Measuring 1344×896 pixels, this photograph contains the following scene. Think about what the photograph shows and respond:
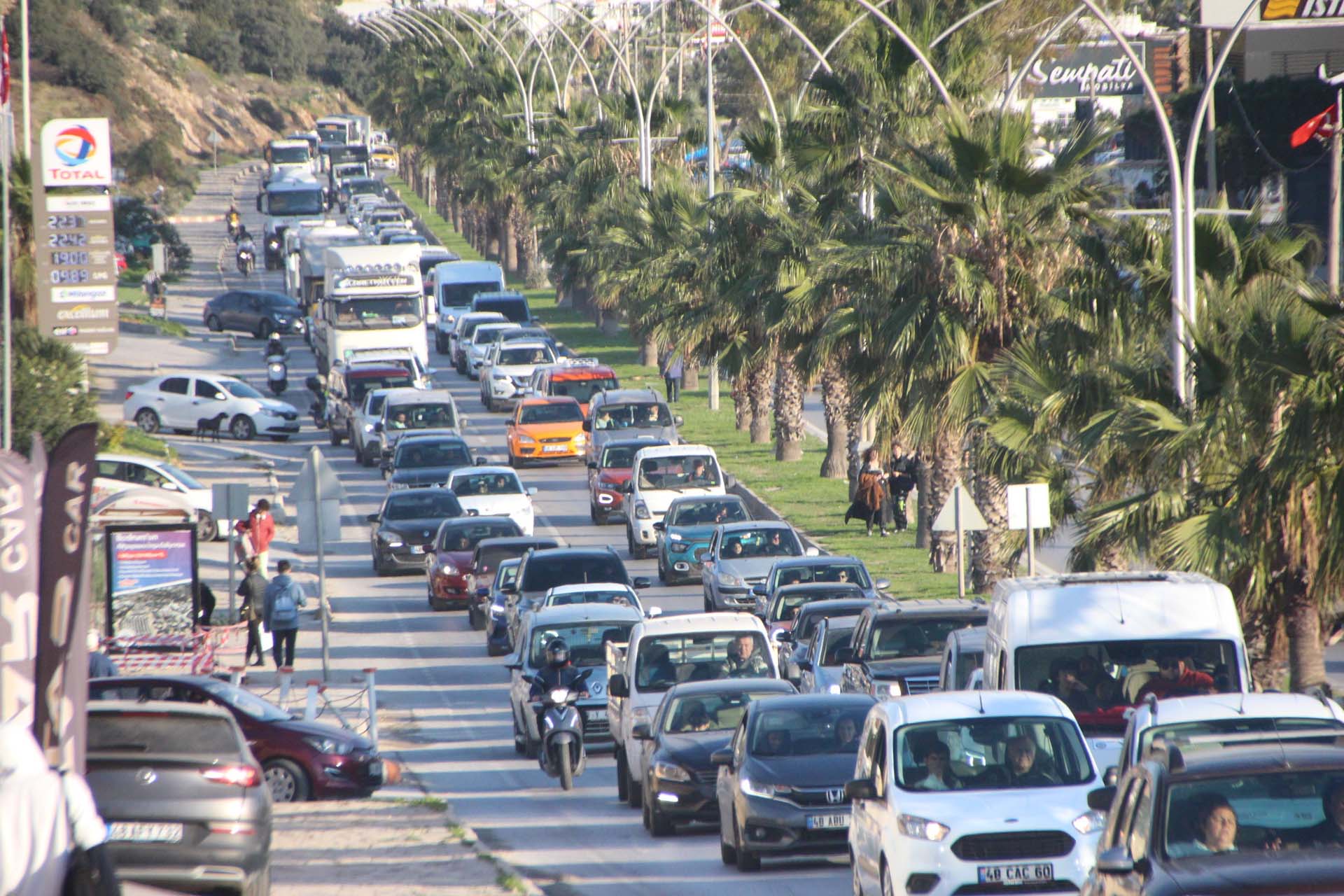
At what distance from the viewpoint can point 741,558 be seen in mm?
29859

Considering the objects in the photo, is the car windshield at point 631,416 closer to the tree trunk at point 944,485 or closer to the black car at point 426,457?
the black car at point 426,457

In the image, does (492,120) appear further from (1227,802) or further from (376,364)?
(1227,802)

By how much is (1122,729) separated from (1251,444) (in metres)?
4.79

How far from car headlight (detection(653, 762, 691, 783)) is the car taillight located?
16.2ft

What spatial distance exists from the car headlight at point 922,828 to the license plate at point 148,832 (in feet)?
14.5

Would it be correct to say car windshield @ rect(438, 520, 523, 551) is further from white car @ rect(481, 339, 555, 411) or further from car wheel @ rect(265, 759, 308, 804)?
white car @ rect(481, 339, 555, 411)

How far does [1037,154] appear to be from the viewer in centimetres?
2644

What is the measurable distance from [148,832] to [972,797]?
505 cm

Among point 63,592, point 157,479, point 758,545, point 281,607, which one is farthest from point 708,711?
point 157,479

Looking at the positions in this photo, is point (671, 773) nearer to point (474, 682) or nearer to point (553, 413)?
point (474, 682)

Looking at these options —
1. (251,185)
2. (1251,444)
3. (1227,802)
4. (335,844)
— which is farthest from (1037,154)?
(251,185)

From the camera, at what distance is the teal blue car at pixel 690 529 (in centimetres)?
3325

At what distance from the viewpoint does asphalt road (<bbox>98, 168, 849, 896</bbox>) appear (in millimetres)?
15781

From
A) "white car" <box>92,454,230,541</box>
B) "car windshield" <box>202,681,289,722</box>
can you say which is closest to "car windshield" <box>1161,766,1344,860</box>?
"car windshield" <box>202,681,289,722</box>
